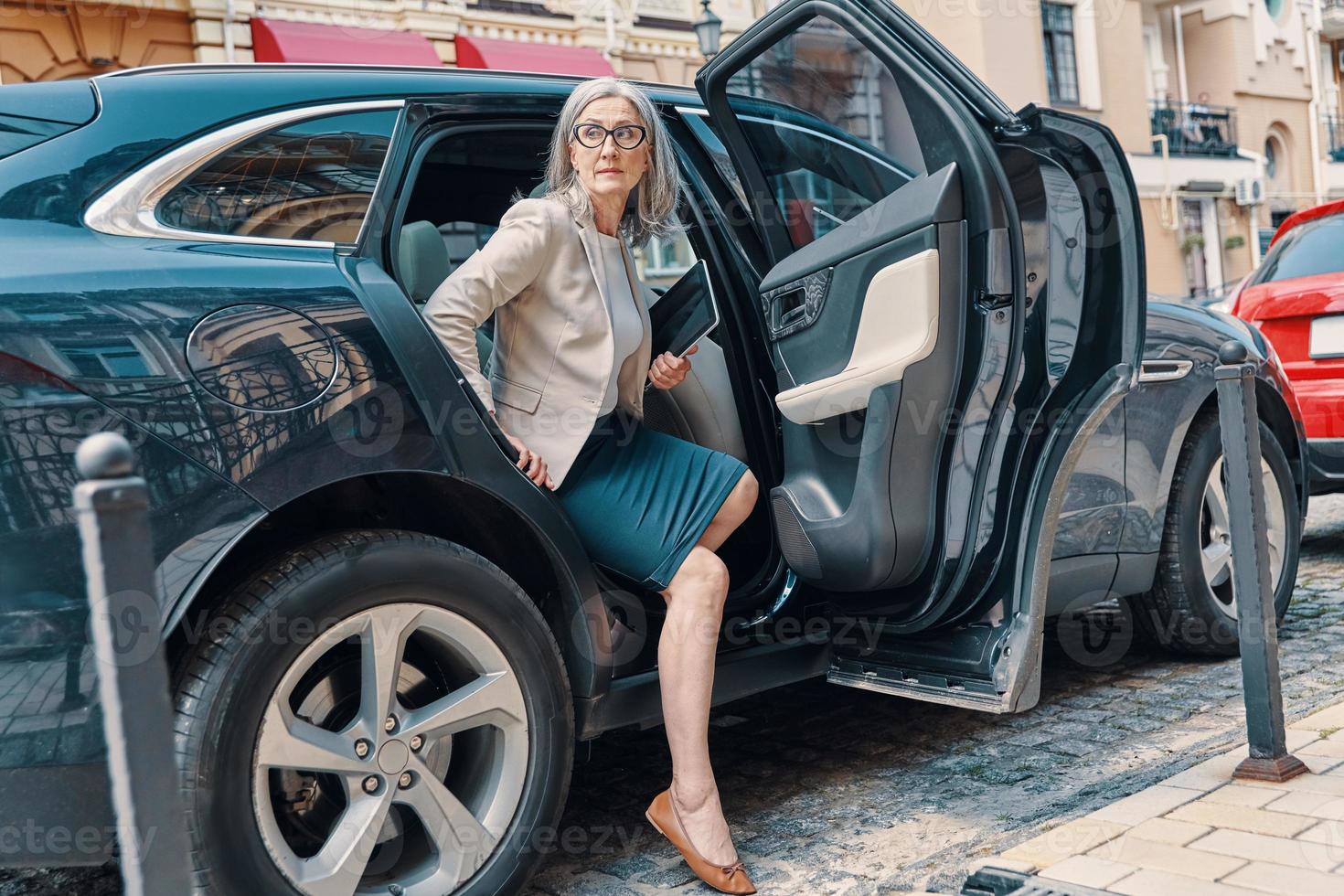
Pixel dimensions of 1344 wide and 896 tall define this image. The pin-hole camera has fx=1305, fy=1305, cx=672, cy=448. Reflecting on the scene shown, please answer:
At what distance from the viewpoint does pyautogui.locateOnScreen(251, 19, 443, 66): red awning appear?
13.0 metres

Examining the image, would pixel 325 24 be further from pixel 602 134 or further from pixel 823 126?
pixel 602 134

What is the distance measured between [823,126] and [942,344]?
715mm

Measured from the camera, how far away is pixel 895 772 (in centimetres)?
327

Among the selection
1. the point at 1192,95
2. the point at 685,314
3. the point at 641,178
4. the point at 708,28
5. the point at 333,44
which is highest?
the point at 1192,95

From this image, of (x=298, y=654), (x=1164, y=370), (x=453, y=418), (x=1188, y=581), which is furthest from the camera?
(x=1188, y=581)

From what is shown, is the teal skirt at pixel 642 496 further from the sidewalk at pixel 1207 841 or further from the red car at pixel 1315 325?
the red car at pixel 1315 325

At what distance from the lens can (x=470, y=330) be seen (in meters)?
2.53

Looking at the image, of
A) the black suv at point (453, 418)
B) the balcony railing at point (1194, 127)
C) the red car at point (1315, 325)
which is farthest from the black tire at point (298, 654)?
the balcony railing at point (1194, 127)

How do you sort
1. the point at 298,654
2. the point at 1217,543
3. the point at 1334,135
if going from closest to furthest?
the point at 298,654
the point at 1217,543
the point at 1334,135

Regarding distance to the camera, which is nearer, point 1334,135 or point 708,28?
point 708,28

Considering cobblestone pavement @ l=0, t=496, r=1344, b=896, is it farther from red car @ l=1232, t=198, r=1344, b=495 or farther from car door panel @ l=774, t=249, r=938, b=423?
red car @ l=1232, t=198, r=1344, b=495

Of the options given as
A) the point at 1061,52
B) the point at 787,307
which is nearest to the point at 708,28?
the point at 787,307

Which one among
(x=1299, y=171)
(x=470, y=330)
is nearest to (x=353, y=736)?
(x=470, y=330)

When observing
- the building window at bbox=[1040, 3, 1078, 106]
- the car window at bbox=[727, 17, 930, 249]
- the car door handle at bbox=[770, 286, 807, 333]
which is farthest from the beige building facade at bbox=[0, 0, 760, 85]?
the car door handle at bbox=[770, 286, 807, 333]
